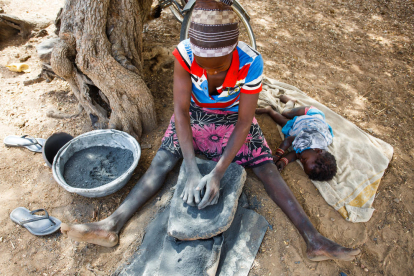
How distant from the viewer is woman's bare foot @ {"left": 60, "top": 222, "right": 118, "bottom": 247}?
163 cm

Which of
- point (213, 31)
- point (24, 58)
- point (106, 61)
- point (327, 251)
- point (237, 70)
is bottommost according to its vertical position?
point (327, 251)

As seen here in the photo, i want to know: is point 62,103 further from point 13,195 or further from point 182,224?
point 182,224

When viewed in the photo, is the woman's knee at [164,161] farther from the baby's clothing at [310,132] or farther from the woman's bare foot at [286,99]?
the woman's bare foot at [286,99]

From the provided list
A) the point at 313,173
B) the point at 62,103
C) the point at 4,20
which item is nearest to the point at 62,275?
the point at 62,103

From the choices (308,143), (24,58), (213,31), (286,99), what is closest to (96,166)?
(213,31)

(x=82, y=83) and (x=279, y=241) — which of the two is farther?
(x=82, y=83)

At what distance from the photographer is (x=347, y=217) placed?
2.07 metres

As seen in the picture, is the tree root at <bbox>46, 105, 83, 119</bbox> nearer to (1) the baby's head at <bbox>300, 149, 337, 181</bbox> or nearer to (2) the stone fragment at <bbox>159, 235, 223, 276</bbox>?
(2) the stone fragment at <bbox>159, 235, 223, 276</bbox>

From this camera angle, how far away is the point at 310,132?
8.07 ft

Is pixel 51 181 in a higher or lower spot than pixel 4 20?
lower

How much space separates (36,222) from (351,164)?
9.31ft

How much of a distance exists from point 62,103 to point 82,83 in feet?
2.20

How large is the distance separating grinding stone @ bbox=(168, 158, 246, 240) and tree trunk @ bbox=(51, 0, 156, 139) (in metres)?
0.91

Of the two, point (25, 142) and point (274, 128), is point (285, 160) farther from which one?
point (25, 142)
